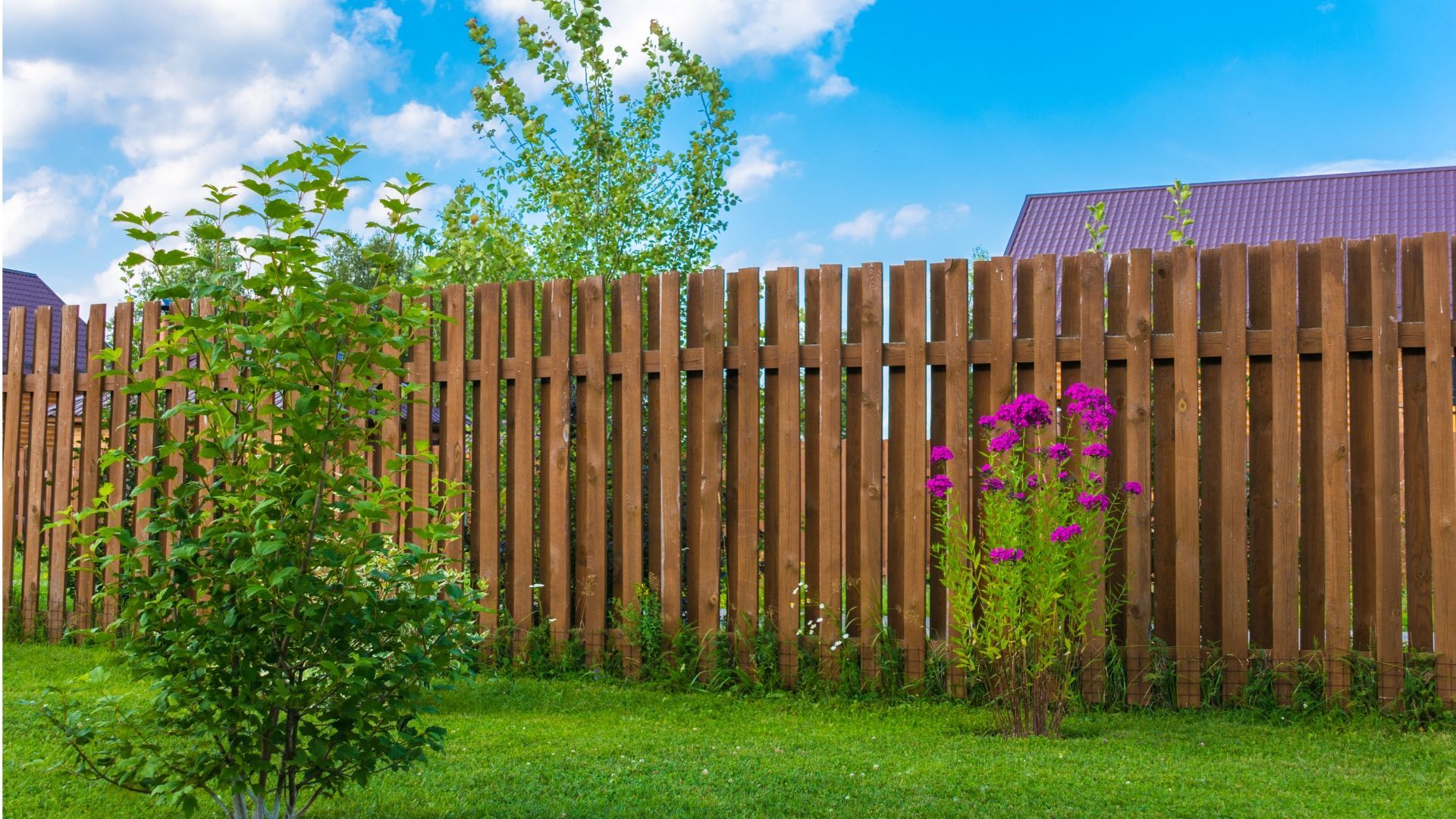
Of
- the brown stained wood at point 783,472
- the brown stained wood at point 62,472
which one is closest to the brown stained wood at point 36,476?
the brown stained wood at point 62,472

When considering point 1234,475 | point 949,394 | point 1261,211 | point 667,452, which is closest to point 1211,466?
point 1234,475

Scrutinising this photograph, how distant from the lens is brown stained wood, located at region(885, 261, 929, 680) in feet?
17.5

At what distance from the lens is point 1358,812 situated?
3.57m

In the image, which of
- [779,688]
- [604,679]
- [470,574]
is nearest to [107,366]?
[470,574]

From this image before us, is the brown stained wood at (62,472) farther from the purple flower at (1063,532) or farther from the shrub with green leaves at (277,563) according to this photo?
the purple flower at (1063,532)

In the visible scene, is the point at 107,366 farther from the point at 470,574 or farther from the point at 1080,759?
the point at 1080,759

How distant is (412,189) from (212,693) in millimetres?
1418

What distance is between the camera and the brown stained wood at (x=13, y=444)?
7953 millimetres

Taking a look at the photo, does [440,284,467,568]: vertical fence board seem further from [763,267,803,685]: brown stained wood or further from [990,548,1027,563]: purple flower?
[990,548,1027,563]: purple flower

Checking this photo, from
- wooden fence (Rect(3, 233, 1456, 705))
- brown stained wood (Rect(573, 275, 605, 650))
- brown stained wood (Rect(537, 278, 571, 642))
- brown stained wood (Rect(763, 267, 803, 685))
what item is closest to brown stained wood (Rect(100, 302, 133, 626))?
Answer: wooden fence (Rect(3, 233, 1456, 705))

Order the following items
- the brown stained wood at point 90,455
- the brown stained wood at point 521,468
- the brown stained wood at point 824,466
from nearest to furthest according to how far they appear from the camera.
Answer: the brown stained wood at point 824,466, the brown stained wood at point 521,468, the brown stained wood at point 90,455

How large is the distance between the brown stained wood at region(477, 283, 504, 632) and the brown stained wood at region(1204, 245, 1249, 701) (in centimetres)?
373

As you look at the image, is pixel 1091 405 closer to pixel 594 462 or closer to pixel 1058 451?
pixel 1058 451

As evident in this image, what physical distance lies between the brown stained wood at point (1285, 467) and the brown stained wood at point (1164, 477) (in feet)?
1.44
